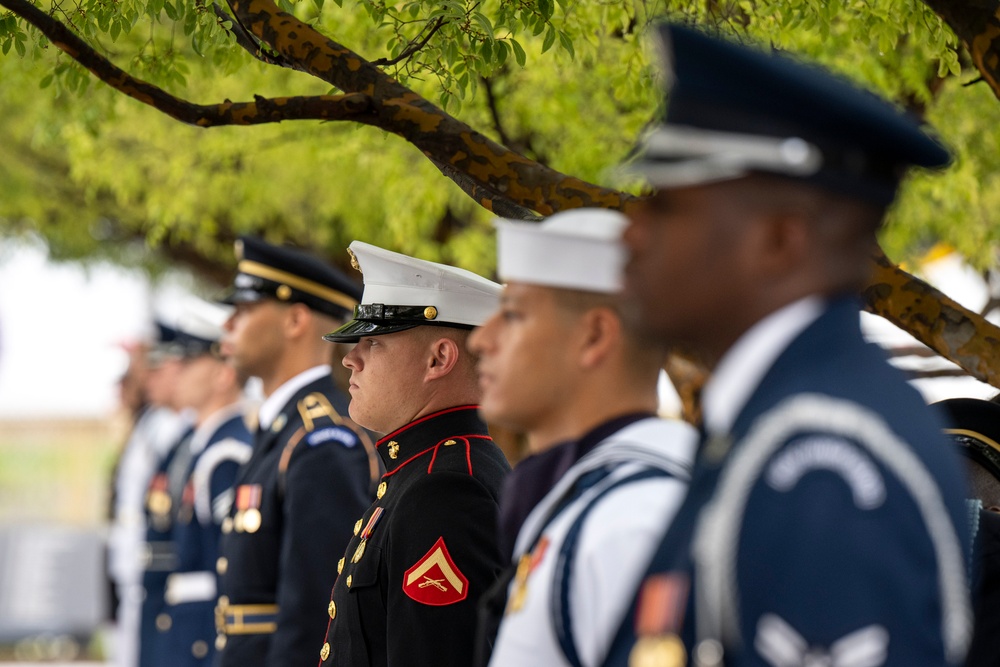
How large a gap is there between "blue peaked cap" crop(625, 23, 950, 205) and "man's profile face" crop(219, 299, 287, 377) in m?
4.13

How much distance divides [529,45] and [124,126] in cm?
563

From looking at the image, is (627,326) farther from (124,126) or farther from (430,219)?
(124,126)

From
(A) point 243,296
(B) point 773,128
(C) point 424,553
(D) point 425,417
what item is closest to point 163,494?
(A) point 243,296

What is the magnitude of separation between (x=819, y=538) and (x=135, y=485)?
9.40 meters

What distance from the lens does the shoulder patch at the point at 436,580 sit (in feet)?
11.1

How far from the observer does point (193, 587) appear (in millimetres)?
7449

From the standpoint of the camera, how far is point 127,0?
4.42 m

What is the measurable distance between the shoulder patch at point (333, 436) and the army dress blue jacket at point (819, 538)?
3.26 meters

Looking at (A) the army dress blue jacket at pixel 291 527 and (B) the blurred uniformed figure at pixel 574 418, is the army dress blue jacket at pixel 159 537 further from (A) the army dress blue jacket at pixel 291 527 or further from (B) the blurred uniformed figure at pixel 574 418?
(B) the blurred uniformed figure at pixel 574 418

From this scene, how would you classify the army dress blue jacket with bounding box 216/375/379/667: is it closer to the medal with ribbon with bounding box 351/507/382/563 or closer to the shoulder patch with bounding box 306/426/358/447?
the shoulder patch with bounding box 306/426/358/447

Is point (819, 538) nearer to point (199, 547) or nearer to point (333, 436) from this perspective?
point (333, 436)

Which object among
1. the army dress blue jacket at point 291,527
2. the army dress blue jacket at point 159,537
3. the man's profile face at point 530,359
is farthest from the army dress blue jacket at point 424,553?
the army dress blue jacket at point 159,537

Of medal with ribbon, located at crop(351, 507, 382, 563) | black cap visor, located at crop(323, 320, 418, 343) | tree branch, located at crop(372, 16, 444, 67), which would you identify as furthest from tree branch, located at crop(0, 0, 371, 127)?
medal with ribbon, located at crop(351, 507, 382, 563)

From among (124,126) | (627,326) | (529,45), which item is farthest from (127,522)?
(627,326)
